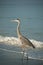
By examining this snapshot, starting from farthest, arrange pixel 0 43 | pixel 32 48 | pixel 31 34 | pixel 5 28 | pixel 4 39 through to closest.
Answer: pixel 5 28
pixel 31 34
pixel 4 39
pixel 0 43
pixel 32 48

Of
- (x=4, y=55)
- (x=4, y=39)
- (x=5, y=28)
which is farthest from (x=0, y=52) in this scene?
(x=5, y=28)

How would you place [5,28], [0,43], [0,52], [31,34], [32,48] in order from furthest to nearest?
[5,28] → [31,34] → [0,43] → [0,52] → [32,48]

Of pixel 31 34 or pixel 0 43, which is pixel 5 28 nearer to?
pixel 31 34

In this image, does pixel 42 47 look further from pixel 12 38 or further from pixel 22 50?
pixel 12 38

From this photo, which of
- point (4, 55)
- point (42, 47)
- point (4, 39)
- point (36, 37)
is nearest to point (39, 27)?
point (36, 37)

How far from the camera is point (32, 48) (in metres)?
8.31

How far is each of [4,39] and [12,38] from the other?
0.46 metres

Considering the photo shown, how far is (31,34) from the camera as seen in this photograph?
12234 millimetres

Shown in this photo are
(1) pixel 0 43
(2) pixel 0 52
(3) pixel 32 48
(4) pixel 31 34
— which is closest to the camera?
(3) pixel 32 48

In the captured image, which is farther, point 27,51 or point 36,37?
point 36,37

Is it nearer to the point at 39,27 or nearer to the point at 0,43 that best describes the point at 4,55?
the point at 0,43

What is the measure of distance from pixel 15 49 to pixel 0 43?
0.89 meters

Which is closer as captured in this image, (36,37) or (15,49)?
(15,49)

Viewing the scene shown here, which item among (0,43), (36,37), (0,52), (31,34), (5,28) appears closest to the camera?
(0,52)
